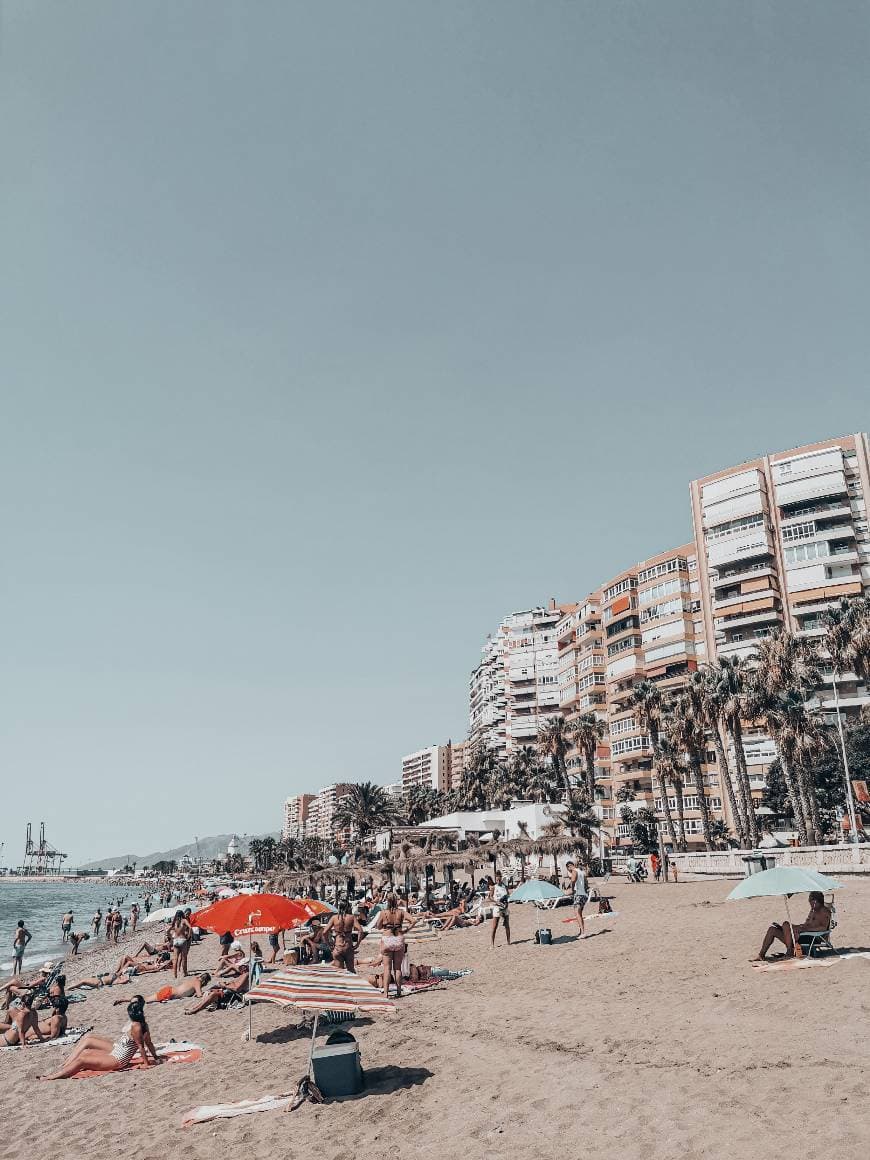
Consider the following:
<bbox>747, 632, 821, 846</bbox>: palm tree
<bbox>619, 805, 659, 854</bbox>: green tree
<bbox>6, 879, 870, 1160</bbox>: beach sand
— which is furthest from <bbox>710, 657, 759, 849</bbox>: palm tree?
<bbox>6, 879, 870, 1160</bbox>: beach sand

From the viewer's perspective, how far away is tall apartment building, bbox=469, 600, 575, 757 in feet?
370

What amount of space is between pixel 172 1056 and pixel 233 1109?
12.1 feet

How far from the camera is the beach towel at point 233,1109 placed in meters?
9.27

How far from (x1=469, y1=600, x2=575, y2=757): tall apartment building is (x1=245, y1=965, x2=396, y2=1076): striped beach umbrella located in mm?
93172

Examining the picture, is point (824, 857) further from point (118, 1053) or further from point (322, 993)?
point (118, 1053)

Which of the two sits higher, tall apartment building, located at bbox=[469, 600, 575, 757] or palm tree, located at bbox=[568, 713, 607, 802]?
tall apartment building, located at bbox=[469, 600, 575, 757]

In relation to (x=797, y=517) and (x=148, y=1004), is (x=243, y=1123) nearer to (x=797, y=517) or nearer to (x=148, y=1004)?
(x=148, y=1004)

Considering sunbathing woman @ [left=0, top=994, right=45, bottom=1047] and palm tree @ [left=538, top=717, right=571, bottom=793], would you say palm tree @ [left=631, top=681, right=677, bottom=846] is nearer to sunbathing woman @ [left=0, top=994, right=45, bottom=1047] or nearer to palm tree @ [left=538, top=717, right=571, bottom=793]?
palm tree @ [left=538, top=717, right=571, bottom=793]

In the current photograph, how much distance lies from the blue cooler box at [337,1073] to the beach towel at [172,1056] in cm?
380

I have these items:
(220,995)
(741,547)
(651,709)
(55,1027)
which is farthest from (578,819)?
(55,1027)

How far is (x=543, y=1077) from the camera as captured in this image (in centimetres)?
928

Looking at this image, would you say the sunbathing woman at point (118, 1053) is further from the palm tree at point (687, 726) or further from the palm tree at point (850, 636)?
the palm tree at point (850, 636)

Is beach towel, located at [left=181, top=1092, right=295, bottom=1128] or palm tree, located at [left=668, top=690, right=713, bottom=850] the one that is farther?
palm tree, located at [left=668, top=690, right=713, bottom=850]

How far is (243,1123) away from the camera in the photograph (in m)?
9.03
